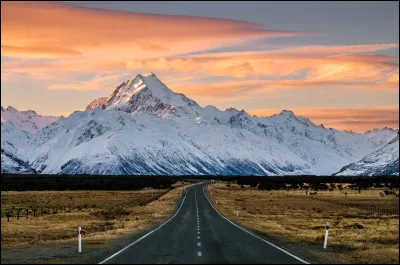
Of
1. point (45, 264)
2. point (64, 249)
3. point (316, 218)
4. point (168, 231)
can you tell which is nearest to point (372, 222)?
point (316, 218)

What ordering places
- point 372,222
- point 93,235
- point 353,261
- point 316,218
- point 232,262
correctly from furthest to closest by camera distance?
point 316,218
point 372,222
point 93,235
point 353,261
point 232,262

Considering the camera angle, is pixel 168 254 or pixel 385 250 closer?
pixel 168 254

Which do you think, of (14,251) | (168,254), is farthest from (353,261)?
(14,251)

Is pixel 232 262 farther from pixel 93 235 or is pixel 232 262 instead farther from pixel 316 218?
pixel 316 218

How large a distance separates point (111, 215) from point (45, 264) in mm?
45041

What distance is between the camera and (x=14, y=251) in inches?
1453

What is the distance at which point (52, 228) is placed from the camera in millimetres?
55250

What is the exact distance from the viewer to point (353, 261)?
31.2 m

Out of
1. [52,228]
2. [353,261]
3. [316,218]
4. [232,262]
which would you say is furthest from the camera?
[316,218]

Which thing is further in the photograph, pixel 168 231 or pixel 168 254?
pixel 168 231

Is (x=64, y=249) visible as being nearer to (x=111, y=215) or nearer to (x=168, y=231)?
(x=168, y=231)

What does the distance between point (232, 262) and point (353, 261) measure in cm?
685

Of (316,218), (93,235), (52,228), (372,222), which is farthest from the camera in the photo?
(316,218)

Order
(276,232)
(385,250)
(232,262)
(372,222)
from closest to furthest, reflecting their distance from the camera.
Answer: (232,262) → (385,250) → (276,232) → (372,222)
